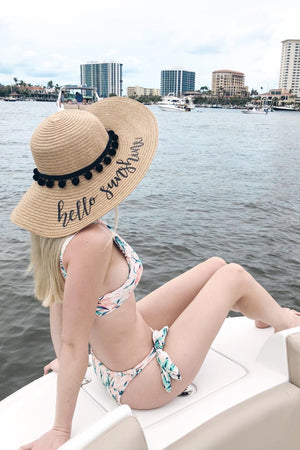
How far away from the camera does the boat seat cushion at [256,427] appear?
1609 mm

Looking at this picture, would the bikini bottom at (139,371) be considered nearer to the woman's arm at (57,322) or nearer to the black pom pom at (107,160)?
the woman's arm at (57,322)

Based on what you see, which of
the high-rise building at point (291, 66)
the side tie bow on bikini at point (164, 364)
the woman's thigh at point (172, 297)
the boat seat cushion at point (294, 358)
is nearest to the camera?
Answer: the side tie bow on bikini at point (164, 364)

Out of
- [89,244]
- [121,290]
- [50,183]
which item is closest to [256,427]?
[121,290]

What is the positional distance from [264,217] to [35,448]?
7901 millimetres

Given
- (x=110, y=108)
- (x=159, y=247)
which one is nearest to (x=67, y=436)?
(x=110, y=108)

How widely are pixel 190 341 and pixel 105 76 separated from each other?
451 feet

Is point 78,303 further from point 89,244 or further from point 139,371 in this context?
point 139,371

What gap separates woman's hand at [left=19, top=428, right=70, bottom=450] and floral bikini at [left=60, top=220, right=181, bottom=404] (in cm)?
36

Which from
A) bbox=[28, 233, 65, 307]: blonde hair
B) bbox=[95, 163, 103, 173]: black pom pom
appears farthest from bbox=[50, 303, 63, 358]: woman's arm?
bbox=[95, 163, 103, 173]: black pom pom

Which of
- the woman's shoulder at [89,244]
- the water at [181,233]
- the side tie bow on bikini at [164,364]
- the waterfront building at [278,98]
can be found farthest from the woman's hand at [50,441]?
the waterfront building at [278,98]

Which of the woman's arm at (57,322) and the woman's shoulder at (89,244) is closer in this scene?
the woman's shoulder at (89,244)

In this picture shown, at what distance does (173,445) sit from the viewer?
157cm

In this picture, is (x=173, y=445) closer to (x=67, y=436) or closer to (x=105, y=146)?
(x=67, y=436)

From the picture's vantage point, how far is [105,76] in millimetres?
130875
